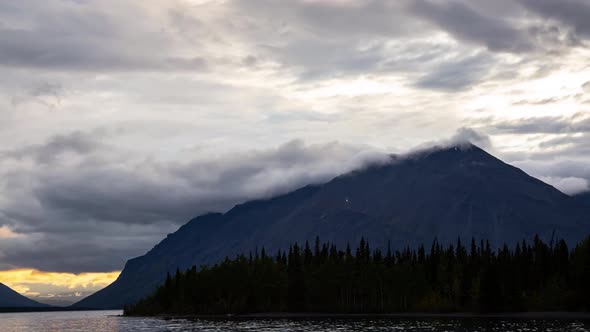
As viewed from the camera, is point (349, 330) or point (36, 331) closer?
point (349, 330)

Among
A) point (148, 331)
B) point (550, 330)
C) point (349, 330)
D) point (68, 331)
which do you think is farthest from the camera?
point (68, 331)

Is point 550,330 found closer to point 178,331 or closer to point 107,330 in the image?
point 178,331

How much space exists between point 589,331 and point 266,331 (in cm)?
6079

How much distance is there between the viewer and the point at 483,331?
14712 cm

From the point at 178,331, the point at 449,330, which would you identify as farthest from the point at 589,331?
the point at 178,331

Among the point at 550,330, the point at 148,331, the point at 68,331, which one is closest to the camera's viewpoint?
the point at 550,330

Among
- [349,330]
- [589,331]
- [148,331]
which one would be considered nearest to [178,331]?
[148,331]

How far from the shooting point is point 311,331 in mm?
155000

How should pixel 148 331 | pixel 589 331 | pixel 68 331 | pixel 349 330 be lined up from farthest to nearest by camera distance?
pixel 68 331 → pixel 148 331 → pixel 349 330 → pixel 589 331

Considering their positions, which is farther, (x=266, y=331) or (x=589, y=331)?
(x=266, y=331)

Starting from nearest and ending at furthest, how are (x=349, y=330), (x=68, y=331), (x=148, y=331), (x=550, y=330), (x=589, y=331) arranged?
(x=589, y=331) < (x=550, y=330) < (x=349, y=330) < (x=148, y=331) < (x=68, y=331)

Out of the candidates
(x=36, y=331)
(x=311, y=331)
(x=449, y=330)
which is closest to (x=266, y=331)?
(x=311, y=331)

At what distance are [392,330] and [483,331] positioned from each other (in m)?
18.1

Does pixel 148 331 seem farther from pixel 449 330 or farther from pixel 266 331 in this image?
pixel 449 330
